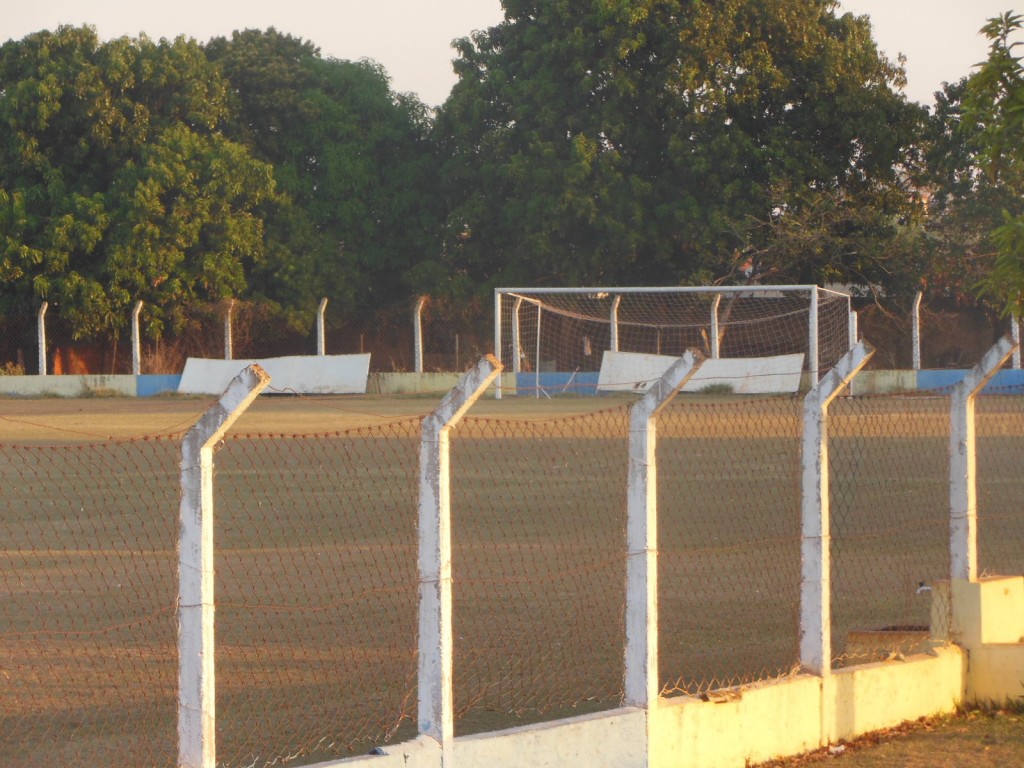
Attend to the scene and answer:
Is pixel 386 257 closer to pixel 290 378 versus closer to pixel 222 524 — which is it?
pixel 290 378

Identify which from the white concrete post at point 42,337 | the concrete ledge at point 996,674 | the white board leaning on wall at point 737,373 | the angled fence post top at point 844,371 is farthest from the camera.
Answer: the white concrete post at point 42,337

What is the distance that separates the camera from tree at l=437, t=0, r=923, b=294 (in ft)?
114

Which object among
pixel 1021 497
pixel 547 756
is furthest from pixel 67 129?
pixel 547 756

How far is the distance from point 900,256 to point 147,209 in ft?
56.9

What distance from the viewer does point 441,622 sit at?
14.6 ft

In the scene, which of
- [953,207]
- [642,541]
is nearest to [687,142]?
[953,207]

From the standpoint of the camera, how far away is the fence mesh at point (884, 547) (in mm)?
6711

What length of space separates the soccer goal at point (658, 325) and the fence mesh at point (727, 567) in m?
17.2

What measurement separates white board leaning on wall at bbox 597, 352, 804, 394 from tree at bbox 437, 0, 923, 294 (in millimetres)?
4431

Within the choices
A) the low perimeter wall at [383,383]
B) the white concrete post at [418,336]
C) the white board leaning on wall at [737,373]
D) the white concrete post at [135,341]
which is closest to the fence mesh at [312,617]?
the white board leaning on wall at [737,373]

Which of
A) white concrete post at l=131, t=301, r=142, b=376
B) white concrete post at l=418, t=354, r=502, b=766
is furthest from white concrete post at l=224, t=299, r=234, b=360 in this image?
white concrete post at l=418, t=354, r=502, b=766

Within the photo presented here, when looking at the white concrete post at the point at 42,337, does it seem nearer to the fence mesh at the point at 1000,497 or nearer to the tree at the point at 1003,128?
the fence mesh at the point at 1000,497

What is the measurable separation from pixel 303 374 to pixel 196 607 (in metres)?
28.4

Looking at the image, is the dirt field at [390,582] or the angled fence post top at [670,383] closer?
the angled fence post top at [670,383]
